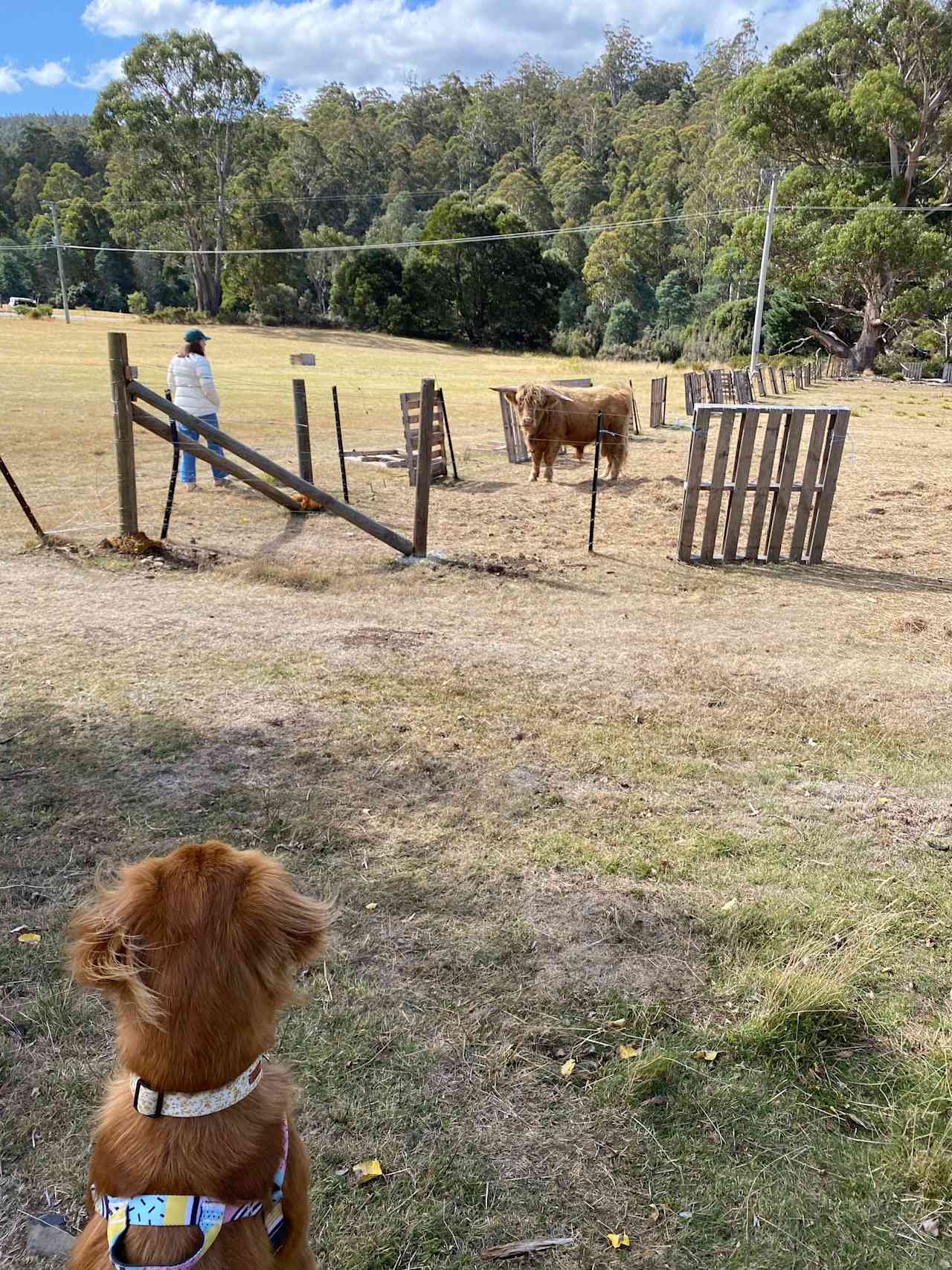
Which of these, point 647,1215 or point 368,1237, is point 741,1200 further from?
point 368,1237

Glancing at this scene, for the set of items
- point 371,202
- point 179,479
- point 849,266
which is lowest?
point 179,479

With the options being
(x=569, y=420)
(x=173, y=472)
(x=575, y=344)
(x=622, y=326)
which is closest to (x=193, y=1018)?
(x=173, y=472)

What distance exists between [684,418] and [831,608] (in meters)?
17.6

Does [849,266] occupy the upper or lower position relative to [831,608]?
upper

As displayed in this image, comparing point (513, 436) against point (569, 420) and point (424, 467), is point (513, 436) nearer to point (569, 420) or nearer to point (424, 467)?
point (569, 420)

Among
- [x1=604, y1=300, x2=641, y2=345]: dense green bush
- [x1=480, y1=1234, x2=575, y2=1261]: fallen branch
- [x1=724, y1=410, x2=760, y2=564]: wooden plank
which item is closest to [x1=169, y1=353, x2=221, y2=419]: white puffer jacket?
[x1=724, y1=410, x2=760, y2=564]: wooden plank

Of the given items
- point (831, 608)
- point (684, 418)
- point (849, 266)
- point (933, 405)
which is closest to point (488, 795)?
point (831, 608)

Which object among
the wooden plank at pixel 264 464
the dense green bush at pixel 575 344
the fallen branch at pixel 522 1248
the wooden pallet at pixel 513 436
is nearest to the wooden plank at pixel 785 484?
the wooden plank at pixel 264 464

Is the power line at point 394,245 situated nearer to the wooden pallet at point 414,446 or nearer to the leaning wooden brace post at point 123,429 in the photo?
the wooden pallet at point 414,446

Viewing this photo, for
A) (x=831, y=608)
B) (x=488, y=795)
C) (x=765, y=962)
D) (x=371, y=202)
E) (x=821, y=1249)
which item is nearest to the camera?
(x=821, y=1249)

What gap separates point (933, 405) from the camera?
29719 millimetres

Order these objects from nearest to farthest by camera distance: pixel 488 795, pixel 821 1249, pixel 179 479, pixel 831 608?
pixel 821 1249
pixel 488 795
pixel 831 608
pixel 179 479

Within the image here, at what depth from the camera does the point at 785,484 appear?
9.36m

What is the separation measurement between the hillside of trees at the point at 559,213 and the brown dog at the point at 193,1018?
48060 mm
